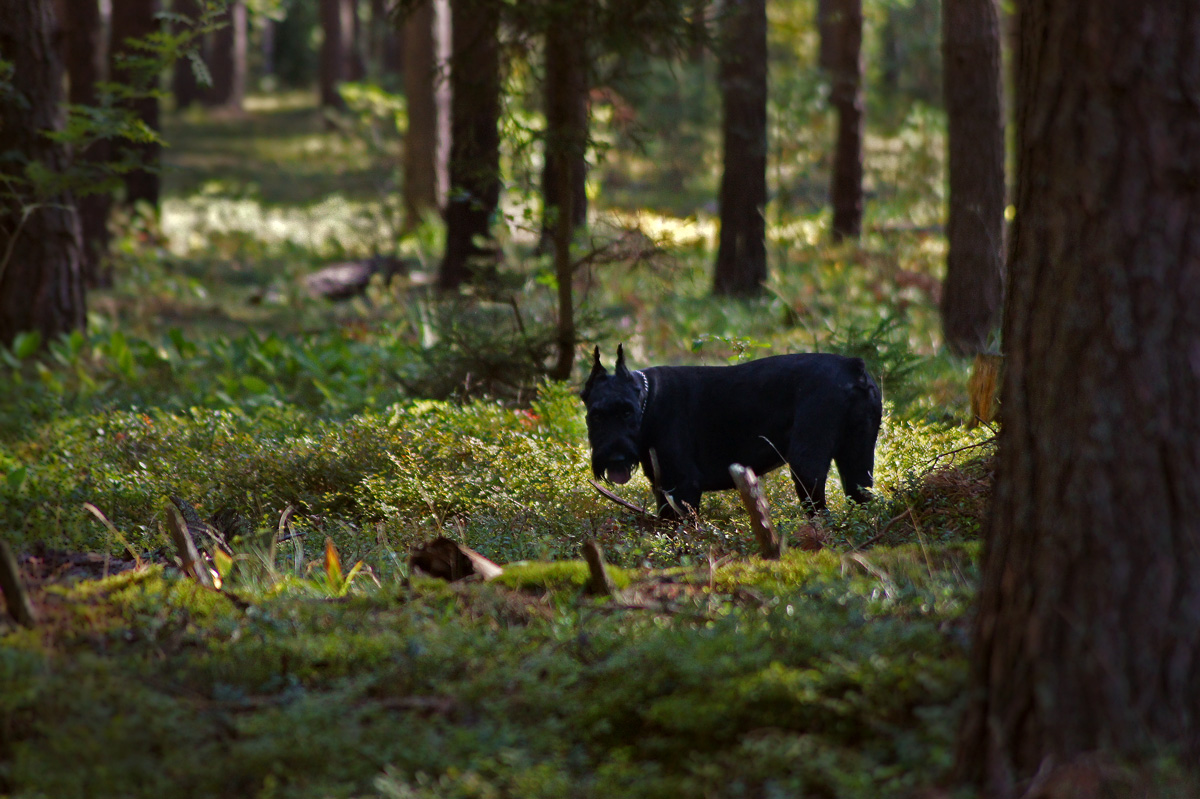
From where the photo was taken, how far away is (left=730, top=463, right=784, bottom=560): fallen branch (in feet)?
16.7

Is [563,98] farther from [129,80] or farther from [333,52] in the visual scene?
[333,52]

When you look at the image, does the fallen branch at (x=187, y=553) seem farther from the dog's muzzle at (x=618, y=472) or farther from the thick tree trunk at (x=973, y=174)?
the thick tree trunk at (x=973, y=174)

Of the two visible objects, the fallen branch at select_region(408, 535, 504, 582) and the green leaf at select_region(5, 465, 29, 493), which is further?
the green leaf at select_region(5, 465, 29, 493)

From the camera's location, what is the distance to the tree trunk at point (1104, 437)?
2.94 meters

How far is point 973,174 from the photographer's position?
12.2m

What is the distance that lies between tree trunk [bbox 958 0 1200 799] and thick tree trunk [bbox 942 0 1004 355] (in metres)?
9.10

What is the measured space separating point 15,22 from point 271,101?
32.9 metres

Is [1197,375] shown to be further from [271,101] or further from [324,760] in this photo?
[271,101]

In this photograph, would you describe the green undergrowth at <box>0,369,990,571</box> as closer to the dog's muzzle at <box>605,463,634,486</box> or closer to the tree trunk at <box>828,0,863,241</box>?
the dog's muzzle at <box>605,463,634,486</box>

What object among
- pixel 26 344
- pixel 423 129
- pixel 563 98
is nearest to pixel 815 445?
pixel 563 98

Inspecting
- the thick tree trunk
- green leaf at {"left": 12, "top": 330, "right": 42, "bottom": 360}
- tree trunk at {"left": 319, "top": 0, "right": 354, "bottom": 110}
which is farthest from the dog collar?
tree trunk at {"left": 319, "top": 0, "right": 354, "bottom": 110}

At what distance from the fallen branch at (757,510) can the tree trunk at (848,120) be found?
47.6ft

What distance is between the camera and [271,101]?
41.7 meters

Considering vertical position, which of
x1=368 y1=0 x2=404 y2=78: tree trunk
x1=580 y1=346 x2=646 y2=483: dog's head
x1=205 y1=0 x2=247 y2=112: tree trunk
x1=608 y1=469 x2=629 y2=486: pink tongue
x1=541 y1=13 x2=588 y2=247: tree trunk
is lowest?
x1=608 y1=469 x2=629 y2=486: pink tongue
